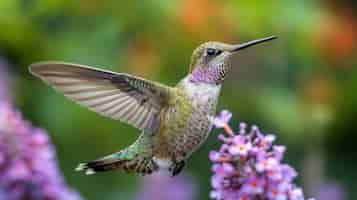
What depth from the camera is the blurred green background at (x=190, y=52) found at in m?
5.14

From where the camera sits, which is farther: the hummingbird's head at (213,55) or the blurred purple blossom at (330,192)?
the blurred purple blossom at (330,192)

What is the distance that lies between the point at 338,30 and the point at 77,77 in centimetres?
260

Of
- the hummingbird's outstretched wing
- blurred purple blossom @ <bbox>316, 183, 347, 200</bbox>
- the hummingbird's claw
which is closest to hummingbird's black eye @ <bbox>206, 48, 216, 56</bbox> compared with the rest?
the hummingbird's outstretched wing

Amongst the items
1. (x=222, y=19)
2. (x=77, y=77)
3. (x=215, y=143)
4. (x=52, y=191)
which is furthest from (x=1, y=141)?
(x=215, y=143)

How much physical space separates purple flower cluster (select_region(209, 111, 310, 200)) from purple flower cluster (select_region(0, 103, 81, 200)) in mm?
1160

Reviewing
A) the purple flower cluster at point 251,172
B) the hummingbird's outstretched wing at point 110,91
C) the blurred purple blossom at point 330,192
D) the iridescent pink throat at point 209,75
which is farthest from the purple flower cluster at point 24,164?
the blurred purple blossom at point 330,192

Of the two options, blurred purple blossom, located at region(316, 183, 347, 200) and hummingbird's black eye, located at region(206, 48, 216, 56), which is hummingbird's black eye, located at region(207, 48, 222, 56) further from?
blurred purple blossom, located at region(316, 183, 347, 200)

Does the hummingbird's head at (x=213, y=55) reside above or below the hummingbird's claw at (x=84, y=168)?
above

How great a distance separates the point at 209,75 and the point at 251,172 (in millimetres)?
748

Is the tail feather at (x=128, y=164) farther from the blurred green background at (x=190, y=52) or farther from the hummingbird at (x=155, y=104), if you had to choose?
the blurred green background at (x=190, y=52)

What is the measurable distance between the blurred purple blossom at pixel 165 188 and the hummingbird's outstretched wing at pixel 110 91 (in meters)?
2.09

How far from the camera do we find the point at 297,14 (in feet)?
16.7

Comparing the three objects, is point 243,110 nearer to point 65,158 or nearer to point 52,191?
point 65,158

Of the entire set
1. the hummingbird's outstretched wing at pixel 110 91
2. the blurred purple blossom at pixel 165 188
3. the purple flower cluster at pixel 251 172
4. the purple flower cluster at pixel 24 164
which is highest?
the hummingbird's outstretched wing at pixel 110 91
